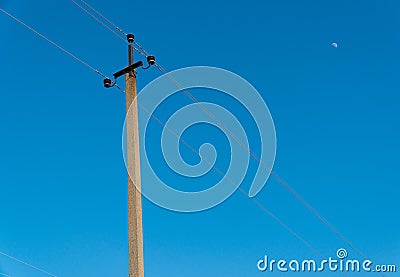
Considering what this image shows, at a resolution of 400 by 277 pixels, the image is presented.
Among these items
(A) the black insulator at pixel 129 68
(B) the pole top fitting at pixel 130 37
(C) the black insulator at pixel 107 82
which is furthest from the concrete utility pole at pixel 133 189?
(B) the pole top fitting at pixel 130 37

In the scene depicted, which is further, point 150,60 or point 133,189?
point 150,60

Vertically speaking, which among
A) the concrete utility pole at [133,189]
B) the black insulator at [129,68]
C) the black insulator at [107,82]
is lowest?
the concrete utility pole at [133,189]

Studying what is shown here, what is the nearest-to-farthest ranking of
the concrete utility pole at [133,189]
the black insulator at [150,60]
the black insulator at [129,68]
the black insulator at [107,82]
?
1. the concrete utility pole at [133,189]
2. the black insulator at [129,68]
3. the black insulator at [107,82]
4. the black insulator at [150,60]

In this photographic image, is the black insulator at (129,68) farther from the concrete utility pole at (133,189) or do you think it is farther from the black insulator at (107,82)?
the black insulator at (107,82)

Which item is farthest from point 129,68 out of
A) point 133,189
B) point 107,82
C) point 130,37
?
point 133,189

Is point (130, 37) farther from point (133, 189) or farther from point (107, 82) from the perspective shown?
point (133, 189)

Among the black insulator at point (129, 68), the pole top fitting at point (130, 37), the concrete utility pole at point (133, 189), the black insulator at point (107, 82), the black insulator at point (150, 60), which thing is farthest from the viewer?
the pole top fitting at point (130, 37)

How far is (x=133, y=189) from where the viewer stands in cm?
750

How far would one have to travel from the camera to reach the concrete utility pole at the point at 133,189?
7191 mm

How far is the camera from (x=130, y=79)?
332 inches

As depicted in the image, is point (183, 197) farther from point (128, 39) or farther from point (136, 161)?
point (128, 39)

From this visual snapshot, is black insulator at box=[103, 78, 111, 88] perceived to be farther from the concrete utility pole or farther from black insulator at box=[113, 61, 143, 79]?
the concrete utility pole

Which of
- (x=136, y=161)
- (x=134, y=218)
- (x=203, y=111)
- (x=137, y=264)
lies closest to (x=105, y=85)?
(x=136, y=161)

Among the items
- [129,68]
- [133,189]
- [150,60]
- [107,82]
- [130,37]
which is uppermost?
[130,37]
